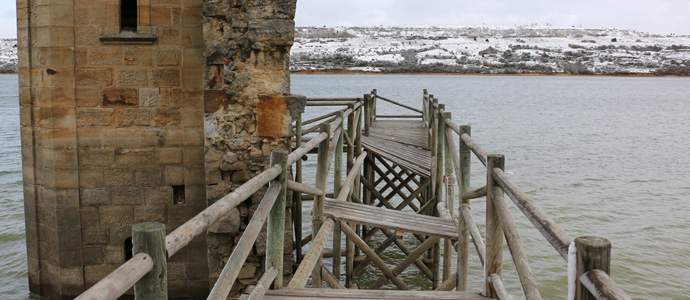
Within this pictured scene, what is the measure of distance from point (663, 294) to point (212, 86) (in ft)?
25.3

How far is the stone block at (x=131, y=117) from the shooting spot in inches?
279

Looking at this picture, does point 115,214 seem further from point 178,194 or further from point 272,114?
point 272,114

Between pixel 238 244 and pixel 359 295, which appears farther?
pixel 359 295

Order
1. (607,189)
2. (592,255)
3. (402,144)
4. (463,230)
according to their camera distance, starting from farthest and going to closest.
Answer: (607,189), (402,144), (463,230), (592,255)

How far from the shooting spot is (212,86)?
6.33 meters

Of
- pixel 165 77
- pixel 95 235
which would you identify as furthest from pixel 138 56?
pixel 95 235

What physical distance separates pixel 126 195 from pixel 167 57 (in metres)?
1.70

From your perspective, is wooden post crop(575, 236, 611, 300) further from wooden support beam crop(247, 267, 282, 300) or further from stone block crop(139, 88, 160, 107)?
stone block crop(139, 88, 160, 107)

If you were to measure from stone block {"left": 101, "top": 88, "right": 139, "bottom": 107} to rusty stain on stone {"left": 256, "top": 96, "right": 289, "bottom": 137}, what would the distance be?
67.0 inches

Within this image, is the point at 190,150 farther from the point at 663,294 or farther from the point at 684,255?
the point at 684,255

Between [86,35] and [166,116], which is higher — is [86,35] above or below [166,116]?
above

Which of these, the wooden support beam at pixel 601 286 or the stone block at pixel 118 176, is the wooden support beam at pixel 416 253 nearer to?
the stone block at pixel 118 176

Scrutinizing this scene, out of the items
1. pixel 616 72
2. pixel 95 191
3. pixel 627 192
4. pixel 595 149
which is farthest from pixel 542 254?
pixel 616 72

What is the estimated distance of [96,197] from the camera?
285 inches
